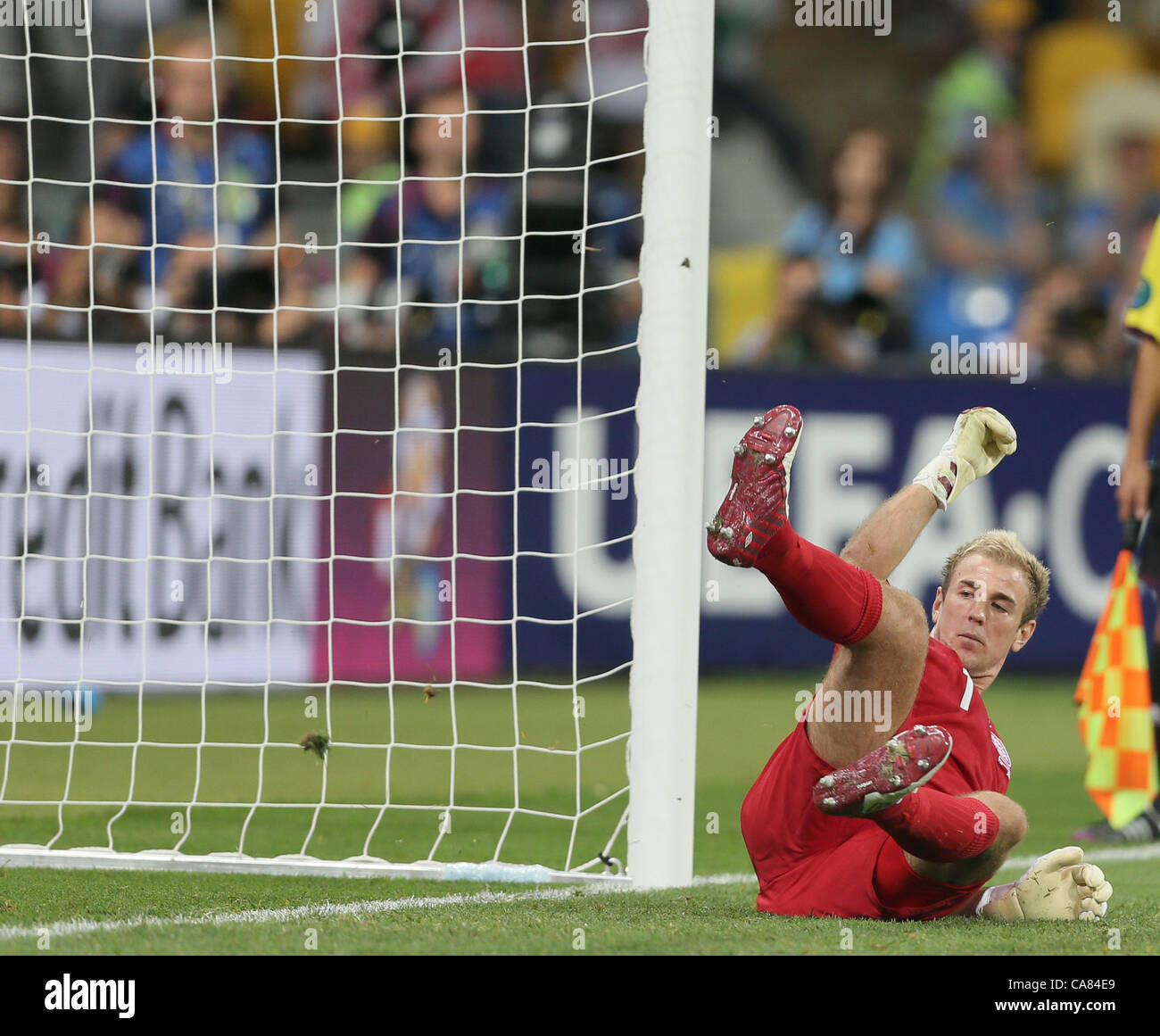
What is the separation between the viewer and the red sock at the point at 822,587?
8.91ft

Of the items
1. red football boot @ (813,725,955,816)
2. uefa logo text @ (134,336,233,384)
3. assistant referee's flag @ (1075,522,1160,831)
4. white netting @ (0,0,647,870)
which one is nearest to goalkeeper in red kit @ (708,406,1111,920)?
red football boot @ (813,725,955,816)

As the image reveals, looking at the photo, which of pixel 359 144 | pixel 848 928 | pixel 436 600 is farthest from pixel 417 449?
pixel 848 928

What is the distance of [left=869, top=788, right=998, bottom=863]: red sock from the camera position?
2719 mm

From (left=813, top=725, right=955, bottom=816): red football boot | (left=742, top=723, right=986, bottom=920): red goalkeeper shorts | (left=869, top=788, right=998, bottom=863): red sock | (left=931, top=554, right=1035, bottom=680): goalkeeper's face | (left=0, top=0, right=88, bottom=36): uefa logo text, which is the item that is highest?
(left=0, top=0, right=88, bottom=36): uefa logo text

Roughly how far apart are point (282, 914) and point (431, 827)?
131 cm

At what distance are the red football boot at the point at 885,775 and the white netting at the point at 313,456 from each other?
1.89 metres

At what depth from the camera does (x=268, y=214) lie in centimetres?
780

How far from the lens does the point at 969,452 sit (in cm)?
336

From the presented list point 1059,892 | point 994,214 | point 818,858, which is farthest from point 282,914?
point 994,214

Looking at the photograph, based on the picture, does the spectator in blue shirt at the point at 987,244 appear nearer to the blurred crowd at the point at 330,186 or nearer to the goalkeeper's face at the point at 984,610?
the blurred crowd at the point at 330,186

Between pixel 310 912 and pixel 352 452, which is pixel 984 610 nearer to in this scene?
pixel 310 912

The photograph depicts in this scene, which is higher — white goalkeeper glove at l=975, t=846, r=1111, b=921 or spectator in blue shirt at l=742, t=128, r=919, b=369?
spectator in blue shirt at l=742, t=128, r=919, b=369

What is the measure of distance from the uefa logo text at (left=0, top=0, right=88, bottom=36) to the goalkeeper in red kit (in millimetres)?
4482

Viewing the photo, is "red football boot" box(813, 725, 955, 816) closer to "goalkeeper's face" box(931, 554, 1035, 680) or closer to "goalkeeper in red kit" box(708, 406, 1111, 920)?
"goalkeeper in red kit" box(708, 406, 1111, 920)
